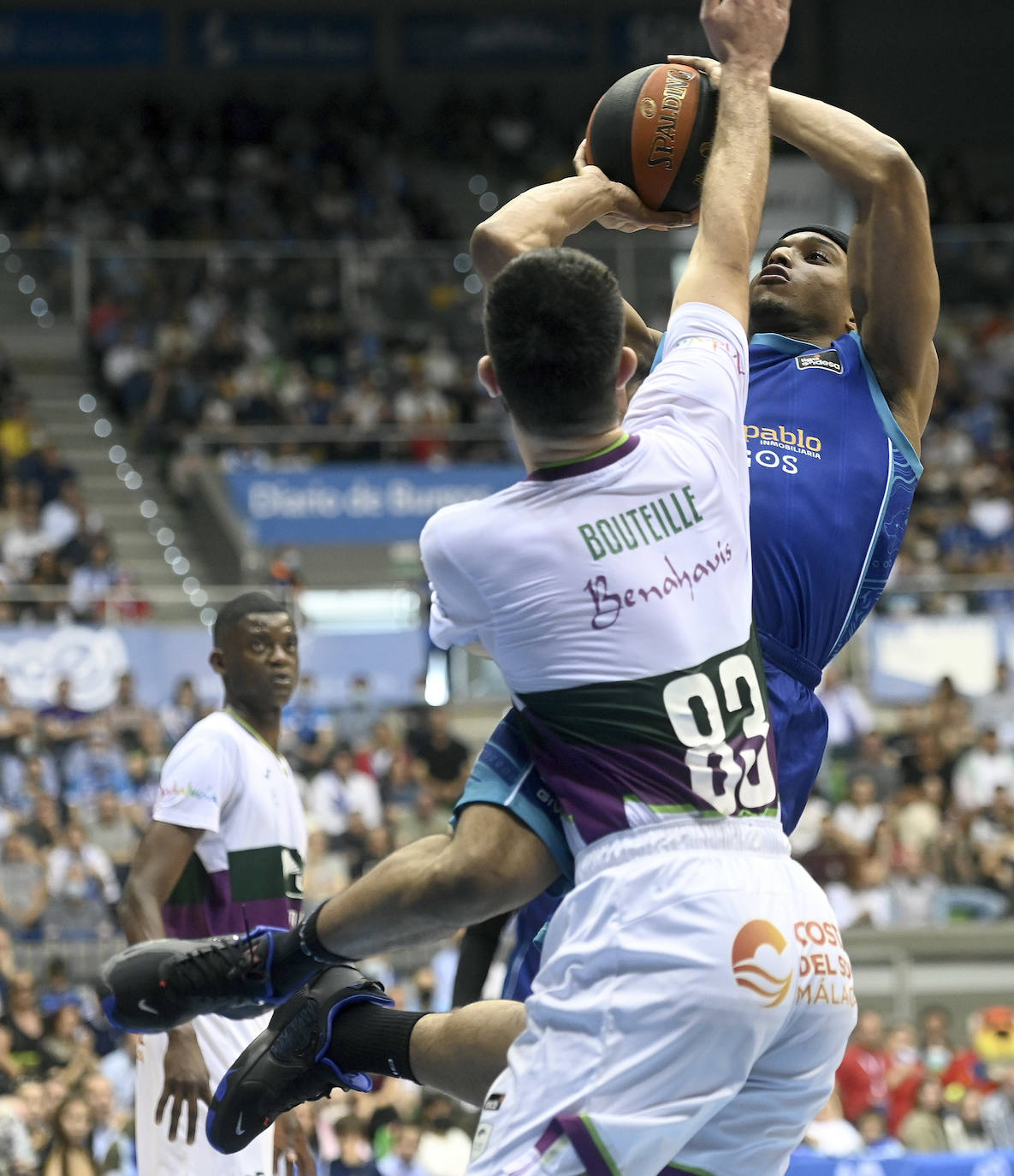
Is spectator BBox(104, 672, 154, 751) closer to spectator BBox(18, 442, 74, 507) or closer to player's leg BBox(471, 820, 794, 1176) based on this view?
spectator BBox(18, 442, 74, 507)

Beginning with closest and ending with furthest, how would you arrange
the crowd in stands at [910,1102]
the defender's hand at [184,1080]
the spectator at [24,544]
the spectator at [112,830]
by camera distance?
the defender's hand at [184,1080] < the crowd in stands at [910,1102] < the spectator at [112,830] < the spectator at [24,544]

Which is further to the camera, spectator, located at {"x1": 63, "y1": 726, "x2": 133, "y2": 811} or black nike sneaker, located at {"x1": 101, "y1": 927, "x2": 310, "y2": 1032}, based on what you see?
spectator, located at {"x1": 63, "y1": 726, "x2": 133, "y2": 811}

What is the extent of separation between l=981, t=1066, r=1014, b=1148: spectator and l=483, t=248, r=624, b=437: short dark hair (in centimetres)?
972

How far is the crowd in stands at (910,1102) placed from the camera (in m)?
11.5

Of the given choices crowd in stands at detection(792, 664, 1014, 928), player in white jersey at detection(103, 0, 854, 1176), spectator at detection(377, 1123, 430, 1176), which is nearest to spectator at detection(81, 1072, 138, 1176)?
spectator at detection(377, 1123, 430, 1176)

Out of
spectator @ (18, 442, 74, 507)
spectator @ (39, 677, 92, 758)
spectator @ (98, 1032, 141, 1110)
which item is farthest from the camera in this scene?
spectator @ (18, 442, 74, 507)

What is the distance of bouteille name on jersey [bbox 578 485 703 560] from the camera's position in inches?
133

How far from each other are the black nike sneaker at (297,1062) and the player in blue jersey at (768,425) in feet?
0.19

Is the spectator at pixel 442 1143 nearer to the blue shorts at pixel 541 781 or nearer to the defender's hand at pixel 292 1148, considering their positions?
the defender's hand at pixel 292 1148

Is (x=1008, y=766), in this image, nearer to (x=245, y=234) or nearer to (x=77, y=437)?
(x=77, y=437)

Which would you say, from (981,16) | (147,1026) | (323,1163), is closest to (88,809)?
(323,1163)

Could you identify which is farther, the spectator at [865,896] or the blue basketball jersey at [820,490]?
the spectator at [865,896]

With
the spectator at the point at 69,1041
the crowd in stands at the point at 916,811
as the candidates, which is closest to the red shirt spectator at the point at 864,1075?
the crowd in stands at the point at 916,811

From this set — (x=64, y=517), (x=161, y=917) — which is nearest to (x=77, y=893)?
(x=64, y=517)
